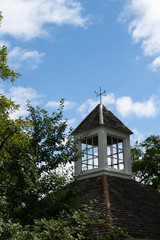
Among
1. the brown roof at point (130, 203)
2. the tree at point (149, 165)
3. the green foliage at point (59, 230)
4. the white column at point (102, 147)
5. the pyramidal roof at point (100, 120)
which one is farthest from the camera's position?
the tree at point (149, 165)

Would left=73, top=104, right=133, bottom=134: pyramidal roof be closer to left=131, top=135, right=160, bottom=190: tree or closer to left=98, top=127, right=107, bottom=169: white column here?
left=98, top=127, right=107, bottom=169: white column

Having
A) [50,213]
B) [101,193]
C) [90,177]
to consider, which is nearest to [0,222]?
[50,213]

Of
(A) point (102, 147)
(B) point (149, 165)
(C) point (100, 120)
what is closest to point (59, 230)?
(A) point (102, 147)

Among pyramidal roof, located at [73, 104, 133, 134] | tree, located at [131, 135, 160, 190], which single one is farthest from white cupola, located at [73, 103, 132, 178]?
tree, located at [131, 135, 160, 190]

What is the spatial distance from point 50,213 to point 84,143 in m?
5.85

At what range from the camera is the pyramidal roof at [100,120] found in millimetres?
15711

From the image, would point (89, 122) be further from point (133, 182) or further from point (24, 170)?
point (24, 170)

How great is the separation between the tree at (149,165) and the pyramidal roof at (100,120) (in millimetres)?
6631

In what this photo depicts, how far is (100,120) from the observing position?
15633mm

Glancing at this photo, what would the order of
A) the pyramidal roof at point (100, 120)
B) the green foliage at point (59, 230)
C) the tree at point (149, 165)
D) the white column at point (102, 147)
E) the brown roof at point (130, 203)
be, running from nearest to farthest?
1. the green foliage at point (59, 230)
2. the brown roof at point (130, 203)
3. the white column at point (102, 147)
4. the pyramidal roof at point (100, 120)
5. the tree at point (149, 165)

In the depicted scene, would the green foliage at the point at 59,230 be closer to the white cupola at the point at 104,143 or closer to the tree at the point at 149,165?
the white cupola at the point at 104,143

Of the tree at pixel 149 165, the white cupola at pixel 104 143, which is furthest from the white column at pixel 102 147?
the tree at pixel 149 165

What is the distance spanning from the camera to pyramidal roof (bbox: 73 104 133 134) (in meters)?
15.7

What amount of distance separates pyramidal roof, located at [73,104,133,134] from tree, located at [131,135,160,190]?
6.63 m
